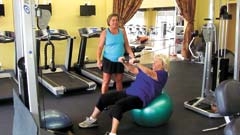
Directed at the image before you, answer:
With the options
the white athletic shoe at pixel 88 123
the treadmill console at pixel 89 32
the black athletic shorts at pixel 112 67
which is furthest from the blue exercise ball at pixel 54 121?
the treadmill console at pixel 89 32

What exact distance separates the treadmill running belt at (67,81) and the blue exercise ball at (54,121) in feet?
5.75

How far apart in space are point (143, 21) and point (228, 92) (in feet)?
49.0

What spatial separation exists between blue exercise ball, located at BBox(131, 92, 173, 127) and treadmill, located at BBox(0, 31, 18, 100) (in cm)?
224

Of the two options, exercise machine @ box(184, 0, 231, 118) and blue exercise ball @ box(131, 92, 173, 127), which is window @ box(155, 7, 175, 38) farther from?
blue exercise ball @ box(131, 92, 173, 127)

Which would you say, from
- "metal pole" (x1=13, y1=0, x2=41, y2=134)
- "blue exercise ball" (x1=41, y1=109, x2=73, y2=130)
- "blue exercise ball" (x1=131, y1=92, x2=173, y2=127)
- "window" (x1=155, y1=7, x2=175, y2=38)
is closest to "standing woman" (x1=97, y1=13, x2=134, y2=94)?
"blue exercise ball" (x1=131, y1=92, x2=173, y2=127)

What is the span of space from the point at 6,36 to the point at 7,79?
831 mm

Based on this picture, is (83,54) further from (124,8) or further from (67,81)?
(124,8)

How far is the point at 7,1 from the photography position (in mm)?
6152

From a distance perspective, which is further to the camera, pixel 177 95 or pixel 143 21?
pixel 143 21

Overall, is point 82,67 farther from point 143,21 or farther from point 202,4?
point 143,21

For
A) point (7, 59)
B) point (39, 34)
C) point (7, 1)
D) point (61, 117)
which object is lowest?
point (61, 117)

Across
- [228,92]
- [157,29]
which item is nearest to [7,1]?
[228,92]

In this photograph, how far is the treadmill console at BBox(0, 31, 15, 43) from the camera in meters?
5.56

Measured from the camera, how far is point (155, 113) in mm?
3525
